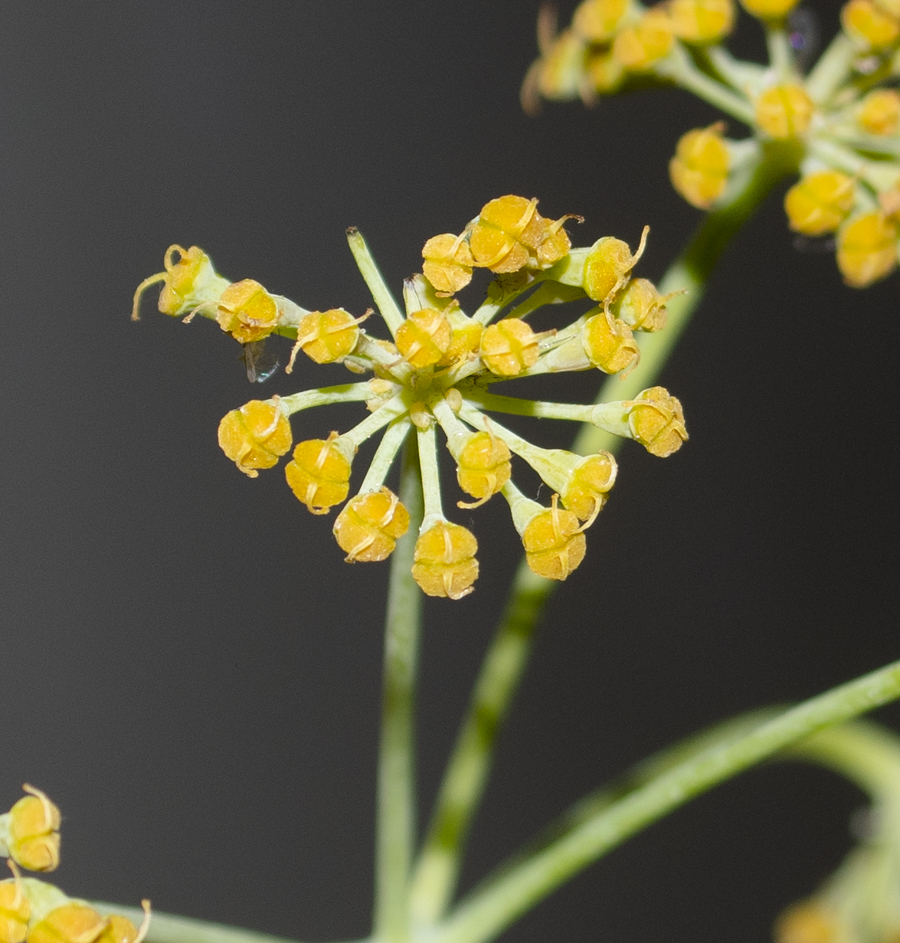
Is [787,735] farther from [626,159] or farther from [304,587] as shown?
[626,159]

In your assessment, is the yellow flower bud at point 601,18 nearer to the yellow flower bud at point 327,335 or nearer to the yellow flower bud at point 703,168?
the yellow flower bud at point 703,168

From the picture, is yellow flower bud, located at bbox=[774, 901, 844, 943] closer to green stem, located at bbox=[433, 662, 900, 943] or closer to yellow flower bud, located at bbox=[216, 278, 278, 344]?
green stem, located at bbox=[433, 662, 900, 943]

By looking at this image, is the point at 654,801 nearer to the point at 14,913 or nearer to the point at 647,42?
the point at 14,913

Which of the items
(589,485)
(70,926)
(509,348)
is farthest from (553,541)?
(70,926)

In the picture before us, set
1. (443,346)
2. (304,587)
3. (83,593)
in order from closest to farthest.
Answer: (443,346) → (83,593) → (304,587)

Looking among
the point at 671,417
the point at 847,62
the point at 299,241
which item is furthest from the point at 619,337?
the point at 299,241
